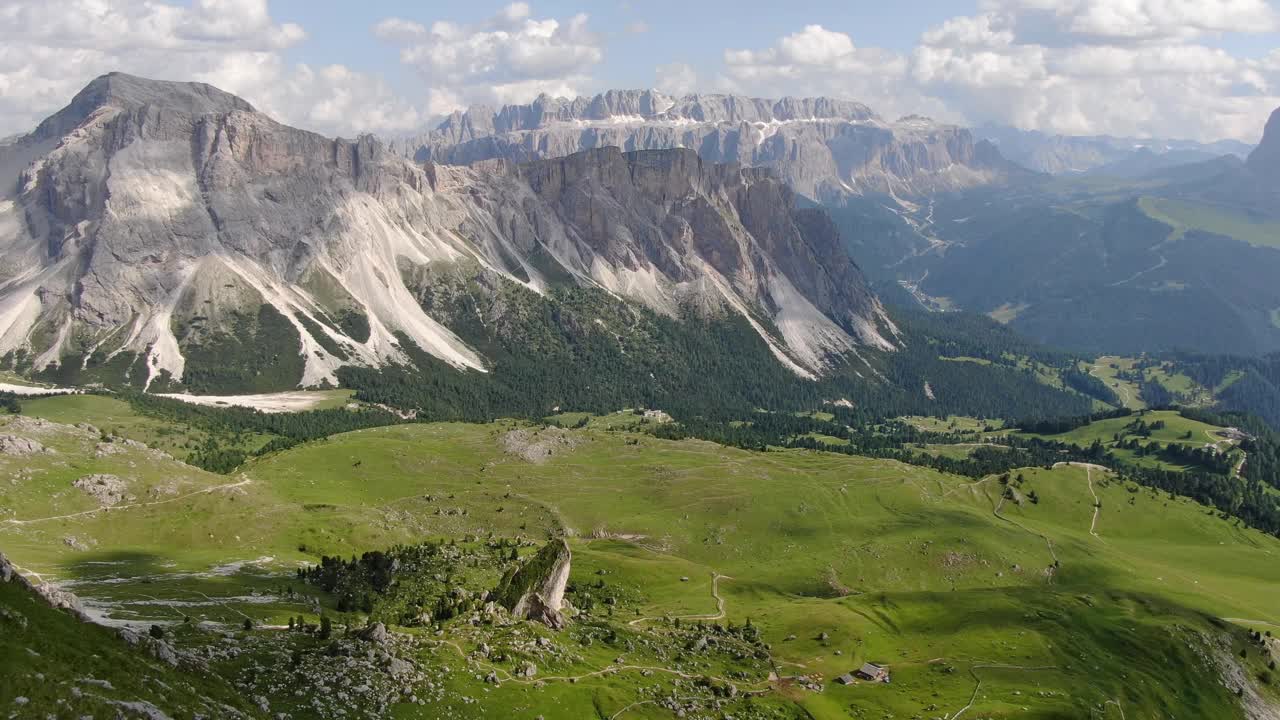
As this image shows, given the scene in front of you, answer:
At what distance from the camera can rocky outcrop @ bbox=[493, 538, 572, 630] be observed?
107 metres

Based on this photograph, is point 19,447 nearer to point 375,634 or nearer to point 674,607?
point 375,634

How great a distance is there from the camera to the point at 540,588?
110 m

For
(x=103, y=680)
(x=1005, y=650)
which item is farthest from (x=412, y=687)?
(x=1005, y=650)

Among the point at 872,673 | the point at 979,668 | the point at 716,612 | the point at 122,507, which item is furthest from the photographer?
the point at 122,507

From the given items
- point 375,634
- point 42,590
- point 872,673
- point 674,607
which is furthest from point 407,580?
point 42,590

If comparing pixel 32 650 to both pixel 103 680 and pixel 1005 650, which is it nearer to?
pixel 103 680

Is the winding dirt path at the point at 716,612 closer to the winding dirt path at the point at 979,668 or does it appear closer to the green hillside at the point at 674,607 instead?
the green hillside at the point at 674,607

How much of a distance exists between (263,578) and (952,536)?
13354 centimetres

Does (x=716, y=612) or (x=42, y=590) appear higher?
(x=42, y=590)

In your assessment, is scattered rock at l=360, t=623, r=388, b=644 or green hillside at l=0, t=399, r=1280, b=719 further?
green hillside at l=0, t=399, r=1280, b=719

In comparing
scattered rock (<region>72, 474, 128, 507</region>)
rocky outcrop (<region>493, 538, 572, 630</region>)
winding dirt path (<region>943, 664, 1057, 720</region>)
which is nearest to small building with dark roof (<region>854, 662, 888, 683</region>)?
winding dirt path (<region>943, 664, 1057, 720</region>)

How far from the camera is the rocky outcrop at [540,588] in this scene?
107m

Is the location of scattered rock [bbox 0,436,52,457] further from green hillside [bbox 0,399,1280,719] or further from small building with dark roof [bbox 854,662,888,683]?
small building with dark roof [bbox 854,662,888,683]

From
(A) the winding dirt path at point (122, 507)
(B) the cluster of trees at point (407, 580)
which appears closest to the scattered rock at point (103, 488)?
(A) the winding dirt path at point (122, 507)
